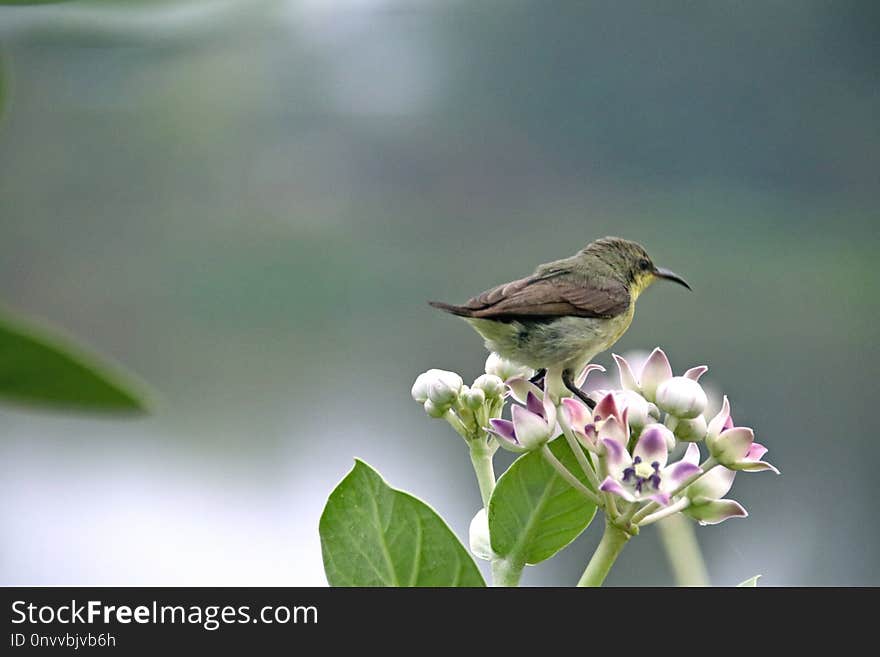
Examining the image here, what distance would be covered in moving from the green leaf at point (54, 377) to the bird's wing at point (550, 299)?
74 centimetres

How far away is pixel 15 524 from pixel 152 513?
0.69m

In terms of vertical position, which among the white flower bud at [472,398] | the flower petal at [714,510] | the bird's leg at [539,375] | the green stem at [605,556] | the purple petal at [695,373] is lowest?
the green stem at [605,556]

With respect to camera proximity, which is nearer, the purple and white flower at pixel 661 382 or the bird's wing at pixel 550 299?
the purple and white flower at pixel 661 382

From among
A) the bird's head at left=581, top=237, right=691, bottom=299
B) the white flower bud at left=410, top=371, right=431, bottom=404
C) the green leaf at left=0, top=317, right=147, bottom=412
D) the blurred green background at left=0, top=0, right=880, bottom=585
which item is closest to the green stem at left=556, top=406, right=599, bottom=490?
the white flower bud at left=410, top=371, right=431, bottom=404

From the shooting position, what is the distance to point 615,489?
50 cm

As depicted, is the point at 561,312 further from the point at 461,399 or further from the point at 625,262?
the point at 461,399

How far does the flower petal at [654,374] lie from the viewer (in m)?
0.63

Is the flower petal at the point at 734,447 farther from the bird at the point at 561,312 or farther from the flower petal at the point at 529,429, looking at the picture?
the bird at the point at 561,312

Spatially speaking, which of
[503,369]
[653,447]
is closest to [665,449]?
[653,447]

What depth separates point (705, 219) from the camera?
995 centimetres

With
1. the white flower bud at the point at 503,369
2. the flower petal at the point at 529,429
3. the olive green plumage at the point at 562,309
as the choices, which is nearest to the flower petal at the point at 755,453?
the flower petal at the point at 529,429

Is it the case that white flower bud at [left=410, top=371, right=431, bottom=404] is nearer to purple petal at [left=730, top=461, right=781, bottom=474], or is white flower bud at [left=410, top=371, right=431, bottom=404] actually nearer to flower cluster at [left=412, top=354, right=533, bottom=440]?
flower cluster at [left=412, top=354, right=533, bottom=440]

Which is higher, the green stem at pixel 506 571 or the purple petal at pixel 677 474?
the purple petal at pixel 677 474

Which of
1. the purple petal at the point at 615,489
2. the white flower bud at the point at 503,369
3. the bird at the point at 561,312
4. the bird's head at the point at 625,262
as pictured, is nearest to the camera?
the purple petal at the point at 615,489
